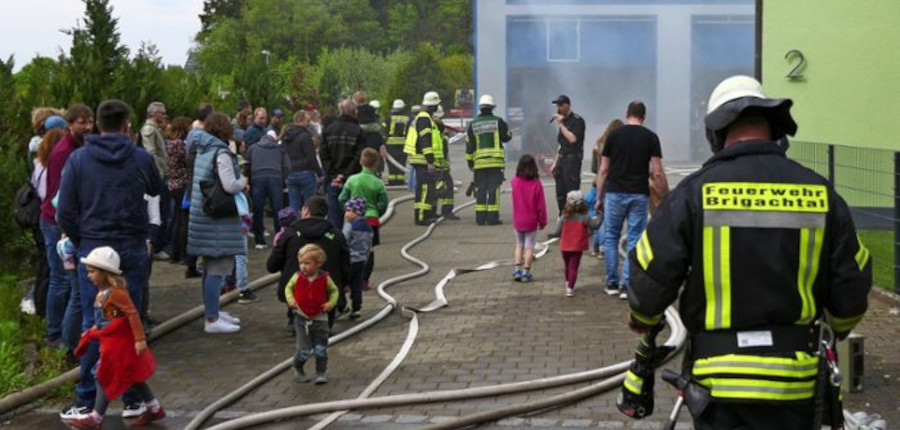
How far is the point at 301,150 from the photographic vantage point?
16906 millimetres

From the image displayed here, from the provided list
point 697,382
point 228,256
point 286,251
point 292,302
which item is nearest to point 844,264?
point 697,382

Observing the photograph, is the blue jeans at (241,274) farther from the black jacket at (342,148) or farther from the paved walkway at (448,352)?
the black jacket at (342,148)

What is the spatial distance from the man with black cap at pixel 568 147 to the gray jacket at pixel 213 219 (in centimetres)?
666

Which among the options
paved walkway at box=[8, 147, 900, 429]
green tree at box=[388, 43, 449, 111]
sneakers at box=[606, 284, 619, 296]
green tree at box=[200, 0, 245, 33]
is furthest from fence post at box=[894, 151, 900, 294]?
green tree at box=[200, 0, 245, 33]

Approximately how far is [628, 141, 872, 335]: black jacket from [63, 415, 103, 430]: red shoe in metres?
4.13

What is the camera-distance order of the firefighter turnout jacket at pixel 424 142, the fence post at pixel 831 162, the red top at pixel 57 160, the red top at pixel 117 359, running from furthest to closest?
the firefighter turnout jacket at pixel 424 142 → the fence post at pixel 831 162 → the red top at pixel 57 160 → the red top at pixel 117 359

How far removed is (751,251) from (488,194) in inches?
595

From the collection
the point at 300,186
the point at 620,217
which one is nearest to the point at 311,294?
the point at 620,217

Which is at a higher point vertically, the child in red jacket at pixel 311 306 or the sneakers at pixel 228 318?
the child in red jacket at pixel 311 306

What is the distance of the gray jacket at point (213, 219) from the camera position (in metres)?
10.9

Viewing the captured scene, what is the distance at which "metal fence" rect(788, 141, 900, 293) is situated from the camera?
12492 mm

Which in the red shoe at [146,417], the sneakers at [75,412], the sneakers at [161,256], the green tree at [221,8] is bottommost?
the red shoe at [146,417]

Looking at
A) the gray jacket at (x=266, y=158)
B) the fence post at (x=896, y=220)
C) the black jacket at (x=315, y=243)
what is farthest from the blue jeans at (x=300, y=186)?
the fence post at (x=896, y=220)

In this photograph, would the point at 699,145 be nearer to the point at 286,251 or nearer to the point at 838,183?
the point at 838,183
